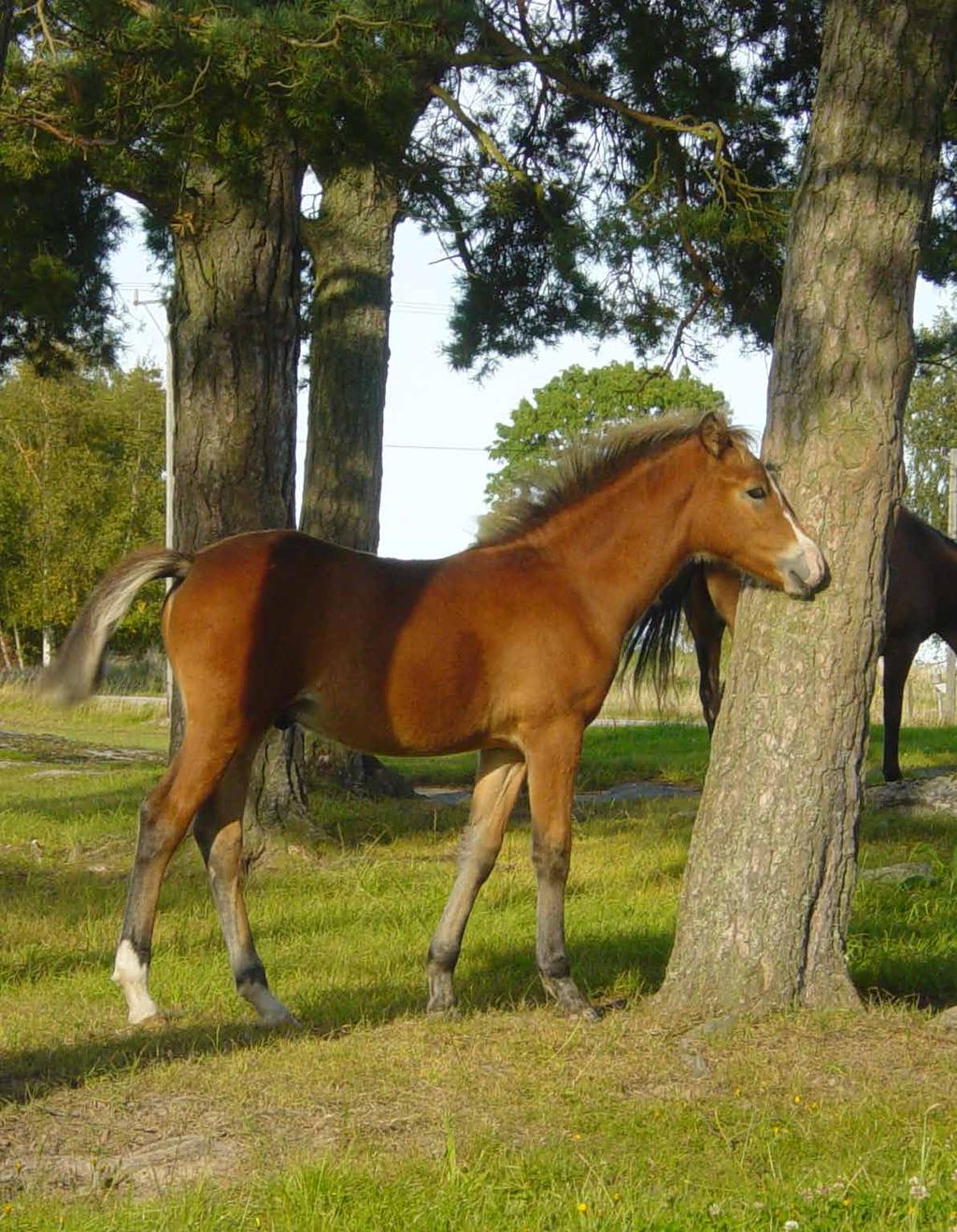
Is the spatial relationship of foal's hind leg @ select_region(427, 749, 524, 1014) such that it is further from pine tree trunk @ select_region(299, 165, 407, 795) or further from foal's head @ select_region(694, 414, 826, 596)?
pine tree trunk @ select_region(299, 165, 407, 795)

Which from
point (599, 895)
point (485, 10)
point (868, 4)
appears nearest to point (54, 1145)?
point (599, 895)

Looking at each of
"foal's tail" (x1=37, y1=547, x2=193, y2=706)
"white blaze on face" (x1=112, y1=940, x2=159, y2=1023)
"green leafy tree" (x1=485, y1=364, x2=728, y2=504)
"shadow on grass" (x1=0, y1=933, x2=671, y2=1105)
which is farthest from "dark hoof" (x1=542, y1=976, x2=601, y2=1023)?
"green leafy tree" (x1=485, y1=364, x2=728, y2=504)

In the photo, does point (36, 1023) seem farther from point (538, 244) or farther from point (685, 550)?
point (538, 244)

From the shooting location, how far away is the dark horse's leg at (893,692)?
1239 cm

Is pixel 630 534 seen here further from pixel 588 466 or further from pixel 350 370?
pixel 350 370

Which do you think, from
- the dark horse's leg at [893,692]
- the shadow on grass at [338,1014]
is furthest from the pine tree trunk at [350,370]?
the shadow on grass at [338,1014]

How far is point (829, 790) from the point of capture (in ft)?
18.6

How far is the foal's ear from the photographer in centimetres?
635

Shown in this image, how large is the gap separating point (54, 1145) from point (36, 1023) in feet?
4.73

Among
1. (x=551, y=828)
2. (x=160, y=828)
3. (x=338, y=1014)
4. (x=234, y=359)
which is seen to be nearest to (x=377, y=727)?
(x=551, y=828)

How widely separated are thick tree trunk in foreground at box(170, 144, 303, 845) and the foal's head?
3768mm

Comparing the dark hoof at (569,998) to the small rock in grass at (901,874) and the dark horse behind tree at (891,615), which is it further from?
the dark horse behind tree at (891,615)

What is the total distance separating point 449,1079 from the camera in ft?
16.0

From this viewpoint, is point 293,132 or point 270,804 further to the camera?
point 270,804
